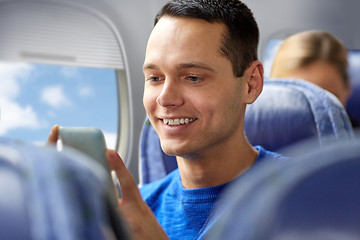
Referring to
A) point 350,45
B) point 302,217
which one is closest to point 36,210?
point 302,217

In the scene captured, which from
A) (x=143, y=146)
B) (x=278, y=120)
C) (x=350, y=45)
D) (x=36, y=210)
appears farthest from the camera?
(x=350, y=45)

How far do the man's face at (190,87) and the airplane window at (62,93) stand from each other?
56.1 inches

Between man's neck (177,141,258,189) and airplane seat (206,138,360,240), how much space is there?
0.77 meters

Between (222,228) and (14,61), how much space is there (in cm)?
251

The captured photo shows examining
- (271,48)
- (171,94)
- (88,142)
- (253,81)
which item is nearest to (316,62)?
(253,81)

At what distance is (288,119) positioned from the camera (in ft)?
4.71

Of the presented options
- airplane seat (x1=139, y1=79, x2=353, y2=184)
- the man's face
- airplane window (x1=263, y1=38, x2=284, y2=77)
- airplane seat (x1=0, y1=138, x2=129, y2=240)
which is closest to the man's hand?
airplane seat (x1=0, y1=138, x2=129, y2=240)

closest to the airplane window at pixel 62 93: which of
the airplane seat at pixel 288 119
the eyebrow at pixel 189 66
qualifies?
the airplane seat at pixel 288 119

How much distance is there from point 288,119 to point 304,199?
1.22m

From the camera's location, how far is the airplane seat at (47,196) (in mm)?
235

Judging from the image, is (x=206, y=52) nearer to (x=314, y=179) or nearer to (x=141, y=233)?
(x=141, y=233)

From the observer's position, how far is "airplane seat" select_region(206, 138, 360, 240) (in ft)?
0.80

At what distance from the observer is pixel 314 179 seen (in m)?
0.25

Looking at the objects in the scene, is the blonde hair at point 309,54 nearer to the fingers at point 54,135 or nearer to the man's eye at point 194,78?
Result: the man's eye at point 194,78
